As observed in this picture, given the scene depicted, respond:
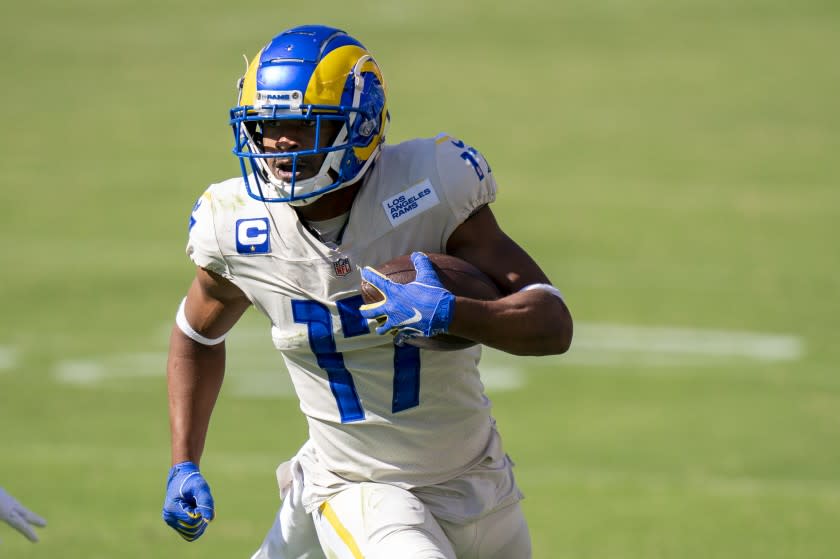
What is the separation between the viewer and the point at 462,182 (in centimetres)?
429

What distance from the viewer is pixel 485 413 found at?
4.61 meters

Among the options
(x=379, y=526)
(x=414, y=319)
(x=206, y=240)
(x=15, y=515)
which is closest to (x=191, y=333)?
(x=206, y=240)

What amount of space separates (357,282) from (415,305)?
1.74 ft

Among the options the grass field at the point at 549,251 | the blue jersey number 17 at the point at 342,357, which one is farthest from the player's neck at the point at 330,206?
the grass field at the point at 549,251

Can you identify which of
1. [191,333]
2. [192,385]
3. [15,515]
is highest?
[191,333]

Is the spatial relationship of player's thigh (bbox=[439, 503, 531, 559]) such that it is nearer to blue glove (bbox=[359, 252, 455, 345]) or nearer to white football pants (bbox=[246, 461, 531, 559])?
white football pants (bbox=[246, 461, 531, 559])

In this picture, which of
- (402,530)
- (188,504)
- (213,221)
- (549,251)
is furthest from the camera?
(549,251)

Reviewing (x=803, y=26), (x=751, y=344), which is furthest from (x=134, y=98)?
(x=751, y=344)

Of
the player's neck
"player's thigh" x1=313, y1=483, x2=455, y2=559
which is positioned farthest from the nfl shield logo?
"player's thigh" x1=313, y1=483, x2=455, y2=559

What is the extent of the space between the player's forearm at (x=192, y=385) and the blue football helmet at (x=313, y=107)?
70 centimetres

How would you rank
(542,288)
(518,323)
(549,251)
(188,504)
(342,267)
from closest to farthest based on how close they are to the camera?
(518,323), (542,288), (342,267), (188,504), (549,251)

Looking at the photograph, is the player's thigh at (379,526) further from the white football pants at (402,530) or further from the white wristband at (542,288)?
the white wristband at (542,288)

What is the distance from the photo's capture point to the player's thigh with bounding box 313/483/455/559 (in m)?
4.19

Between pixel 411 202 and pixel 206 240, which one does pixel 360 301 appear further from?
pixel 206 240
